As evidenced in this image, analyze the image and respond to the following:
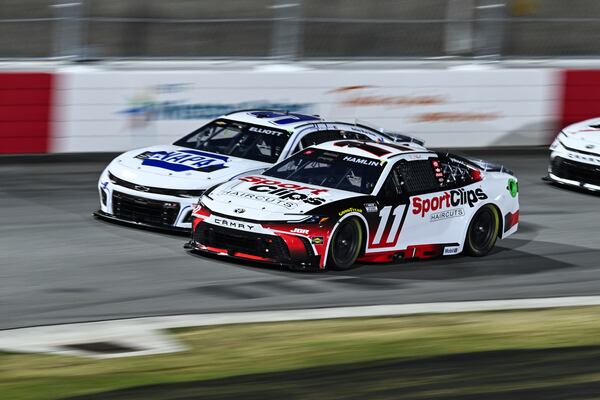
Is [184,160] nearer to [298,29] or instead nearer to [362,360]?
[362,360]

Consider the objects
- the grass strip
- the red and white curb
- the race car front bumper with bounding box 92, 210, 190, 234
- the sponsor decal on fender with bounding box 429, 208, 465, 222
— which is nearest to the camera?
the grass strip

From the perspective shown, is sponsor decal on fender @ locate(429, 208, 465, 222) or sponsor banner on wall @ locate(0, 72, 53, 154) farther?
sponsor banner on wall @ locate(0, 72, 53, 154)

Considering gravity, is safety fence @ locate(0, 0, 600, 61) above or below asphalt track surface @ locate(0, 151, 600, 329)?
above

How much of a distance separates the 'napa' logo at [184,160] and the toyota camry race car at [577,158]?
18.7 feet

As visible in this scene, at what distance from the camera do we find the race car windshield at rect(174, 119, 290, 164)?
1320 centimetres

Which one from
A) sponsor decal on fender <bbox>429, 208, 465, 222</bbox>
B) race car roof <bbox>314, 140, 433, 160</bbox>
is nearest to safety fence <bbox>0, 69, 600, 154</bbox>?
race car roof <bbox>314, 140, 433, 160</bbox>

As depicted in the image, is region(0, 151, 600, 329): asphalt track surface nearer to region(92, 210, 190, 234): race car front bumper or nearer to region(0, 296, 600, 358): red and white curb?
region(92, 210, 190, 234): race car front bumper

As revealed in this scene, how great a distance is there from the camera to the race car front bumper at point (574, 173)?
1631 cm

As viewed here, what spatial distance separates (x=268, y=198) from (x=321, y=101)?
22.6 ft

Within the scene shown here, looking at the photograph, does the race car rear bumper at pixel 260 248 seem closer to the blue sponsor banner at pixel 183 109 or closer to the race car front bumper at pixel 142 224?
the race car front bumper at pixel 142 224

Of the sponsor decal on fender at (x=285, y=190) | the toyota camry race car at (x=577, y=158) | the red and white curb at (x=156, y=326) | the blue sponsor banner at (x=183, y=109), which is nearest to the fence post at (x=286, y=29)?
the blue sponsor banner at (x=183, y=109)

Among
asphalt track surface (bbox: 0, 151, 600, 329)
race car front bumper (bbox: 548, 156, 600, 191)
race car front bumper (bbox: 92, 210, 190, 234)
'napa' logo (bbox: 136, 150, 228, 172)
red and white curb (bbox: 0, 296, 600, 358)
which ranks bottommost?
asphalt track surface (bbox: 0, 151, 600, 329)

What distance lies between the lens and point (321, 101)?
17875 mm

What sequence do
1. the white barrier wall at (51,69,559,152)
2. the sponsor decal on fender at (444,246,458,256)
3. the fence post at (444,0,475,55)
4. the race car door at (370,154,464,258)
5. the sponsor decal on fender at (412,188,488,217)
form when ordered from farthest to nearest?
the fence post at (444,0,475,55), the white barrier wall at (51,69,559,152), the sponsor decal on fender at (444,246,458,256), the sponsor decal on fender at (412,188,488,217), the race car door at (370,154,464,258)
